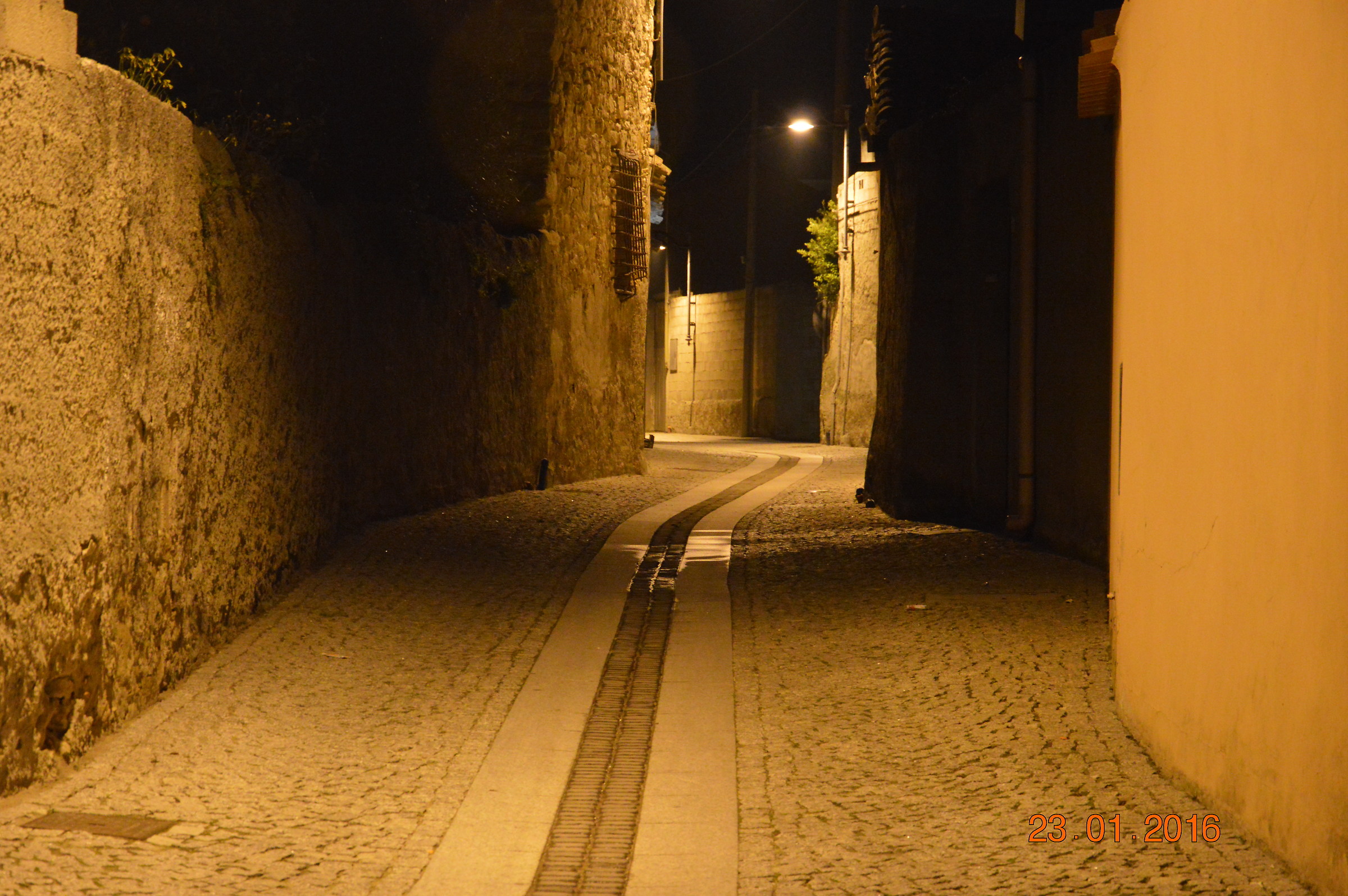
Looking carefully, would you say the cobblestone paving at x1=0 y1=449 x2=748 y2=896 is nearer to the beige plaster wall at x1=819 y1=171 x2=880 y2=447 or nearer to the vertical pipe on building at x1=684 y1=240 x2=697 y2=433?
the beige plaster wall at x1=819 y1=171 x2=880 y2=447

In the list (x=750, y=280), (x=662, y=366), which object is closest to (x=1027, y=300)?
(x=750, y=280)

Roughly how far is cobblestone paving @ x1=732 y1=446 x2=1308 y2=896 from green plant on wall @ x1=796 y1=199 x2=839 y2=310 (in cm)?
1915

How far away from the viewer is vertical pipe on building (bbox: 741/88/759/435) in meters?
31.3

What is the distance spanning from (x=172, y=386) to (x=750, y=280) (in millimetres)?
26589

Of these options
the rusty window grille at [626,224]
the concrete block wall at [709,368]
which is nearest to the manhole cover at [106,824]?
the rusty window grille at [626,224]

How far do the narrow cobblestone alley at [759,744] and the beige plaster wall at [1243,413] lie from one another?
0.91 ft

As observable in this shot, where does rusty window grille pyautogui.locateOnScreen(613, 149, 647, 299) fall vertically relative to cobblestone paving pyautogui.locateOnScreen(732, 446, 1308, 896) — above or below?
above

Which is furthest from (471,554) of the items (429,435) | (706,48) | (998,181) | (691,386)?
(706,48)

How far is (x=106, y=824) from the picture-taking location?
12.9ft

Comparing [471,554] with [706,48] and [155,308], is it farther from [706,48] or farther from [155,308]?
[706,48]

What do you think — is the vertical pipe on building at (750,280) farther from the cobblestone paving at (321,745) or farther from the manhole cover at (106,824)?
the manhole cover at (106,824)

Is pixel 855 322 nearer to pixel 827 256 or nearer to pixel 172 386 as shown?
pixel 827 256

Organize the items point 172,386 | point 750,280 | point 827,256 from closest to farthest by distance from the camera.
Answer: point 172,386
point 827,256
point 750,280

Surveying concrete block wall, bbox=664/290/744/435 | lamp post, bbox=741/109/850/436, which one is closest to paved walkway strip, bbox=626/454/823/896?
lamp post, bbox=741/109/850/436
